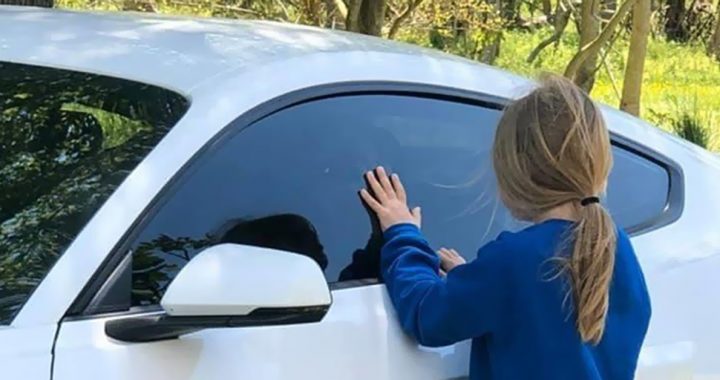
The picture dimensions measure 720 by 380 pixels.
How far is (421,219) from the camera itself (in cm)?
226

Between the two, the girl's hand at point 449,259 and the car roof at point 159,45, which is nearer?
the car roof at point 159,45

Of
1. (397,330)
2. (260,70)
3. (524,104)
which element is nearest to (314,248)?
(397,330)

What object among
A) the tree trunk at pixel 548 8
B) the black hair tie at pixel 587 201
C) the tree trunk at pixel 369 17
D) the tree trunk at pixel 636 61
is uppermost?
the black hair tie at pixel 587 201

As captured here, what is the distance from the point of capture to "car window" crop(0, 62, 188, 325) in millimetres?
1772

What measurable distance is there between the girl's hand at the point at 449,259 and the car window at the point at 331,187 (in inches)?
1.0

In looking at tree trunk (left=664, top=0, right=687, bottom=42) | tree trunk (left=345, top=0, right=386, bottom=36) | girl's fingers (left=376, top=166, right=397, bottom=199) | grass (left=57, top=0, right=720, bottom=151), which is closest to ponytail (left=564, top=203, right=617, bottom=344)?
girl's fingers (left=376, top=166, right=397, bottom=199)

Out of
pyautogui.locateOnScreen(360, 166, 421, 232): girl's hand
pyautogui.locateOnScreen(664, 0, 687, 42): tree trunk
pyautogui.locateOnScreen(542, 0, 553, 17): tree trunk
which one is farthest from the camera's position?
pyautogui.locateOnScreen(664, 0, 687, 42): tree trunk

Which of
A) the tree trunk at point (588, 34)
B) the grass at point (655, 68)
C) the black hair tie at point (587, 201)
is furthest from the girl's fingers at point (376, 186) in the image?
the grass at point (655, 68)

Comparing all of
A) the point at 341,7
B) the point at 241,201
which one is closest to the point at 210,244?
the point at 241,201

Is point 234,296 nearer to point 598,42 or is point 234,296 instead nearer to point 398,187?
point 398,187

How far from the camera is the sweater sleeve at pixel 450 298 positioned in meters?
1.99

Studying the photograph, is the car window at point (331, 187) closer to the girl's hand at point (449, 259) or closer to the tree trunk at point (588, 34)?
the girl's hand at point (449, 259)

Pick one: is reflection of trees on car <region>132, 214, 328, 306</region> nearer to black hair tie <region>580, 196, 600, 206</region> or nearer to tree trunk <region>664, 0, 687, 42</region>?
black hair tie <region>580, 196, 600, 206</region>

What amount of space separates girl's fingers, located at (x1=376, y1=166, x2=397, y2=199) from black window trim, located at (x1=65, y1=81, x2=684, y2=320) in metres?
0.16
